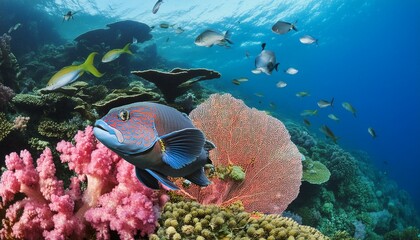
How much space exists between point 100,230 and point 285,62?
63616mm

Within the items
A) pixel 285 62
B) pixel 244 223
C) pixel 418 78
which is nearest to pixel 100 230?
pixel 244 223

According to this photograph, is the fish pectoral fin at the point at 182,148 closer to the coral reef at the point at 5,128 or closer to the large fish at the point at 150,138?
the large fish at the point at 150,138

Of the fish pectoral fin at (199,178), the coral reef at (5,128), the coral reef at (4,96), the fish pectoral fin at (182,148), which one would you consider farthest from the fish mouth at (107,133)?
the coral reef at (4,96)

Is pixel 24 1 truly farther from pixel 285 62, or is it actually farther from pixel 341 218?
pixel 285 62

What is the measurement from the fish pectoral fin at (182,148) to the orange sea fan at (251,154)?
242cm

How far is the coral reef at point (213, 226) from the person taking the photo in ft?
7.32

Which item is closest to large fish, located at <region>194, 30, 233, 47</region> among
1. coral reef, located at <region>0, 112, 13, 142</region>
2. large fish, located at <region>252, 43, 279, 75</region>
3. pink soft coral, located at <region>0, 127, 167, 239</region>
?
large fish, located at <region>252, 43, 279, 75</region>

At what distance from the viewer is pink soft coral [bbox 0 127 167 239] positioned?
2.15 metres

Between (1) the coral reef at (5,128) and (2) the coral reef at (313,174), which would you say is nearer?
(1) the coral reef at (5,128)

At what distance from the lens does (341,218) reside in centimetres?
916

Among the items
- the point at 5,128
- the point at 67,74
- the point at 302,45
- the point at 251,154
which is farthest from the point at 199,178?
the point at 302,45

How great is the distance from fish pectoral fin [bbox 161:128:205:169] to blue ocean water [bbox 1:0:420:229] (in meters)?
11.2

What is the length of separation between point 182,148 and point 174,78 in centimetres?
437

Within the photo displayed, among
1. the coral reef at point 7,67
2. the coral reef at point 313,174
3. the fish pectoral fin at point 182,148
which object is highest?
the fish pectoral fin at point 182,148
